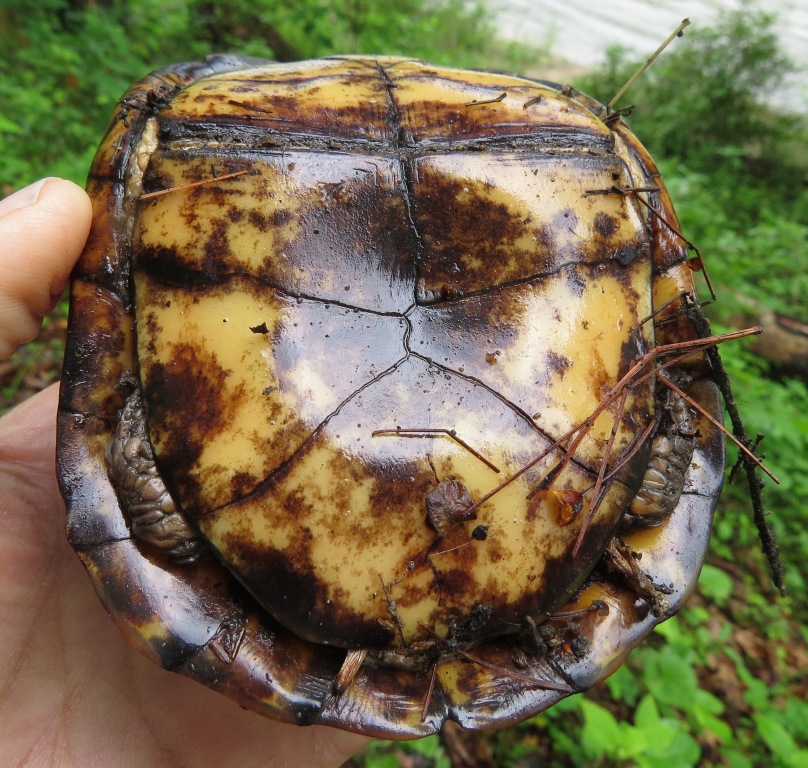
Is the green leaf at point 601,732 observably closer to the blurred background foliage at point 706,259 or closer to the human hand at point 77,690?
the blurred background foliage at point 706,259

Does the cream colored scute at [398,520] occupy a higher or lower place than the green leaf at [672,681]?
higher

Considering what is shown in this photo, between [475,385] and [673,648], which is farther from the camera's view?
[673,648]

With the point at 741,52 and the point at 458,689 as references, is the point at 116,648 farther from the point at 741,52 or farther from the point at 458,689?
the point at 741,52

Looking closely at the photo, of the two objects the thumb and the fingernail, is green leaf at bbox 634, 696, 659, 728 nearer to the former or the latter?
the thumb

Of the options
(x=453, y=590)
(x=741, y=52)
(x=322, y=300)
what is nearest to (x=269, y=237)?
(x=322, y=300)

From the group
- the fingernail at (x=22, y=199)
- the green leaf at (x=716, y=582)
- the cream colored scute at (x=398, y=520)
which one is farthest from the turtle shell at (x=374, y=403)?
the green leaf at (x=716, y=582)
